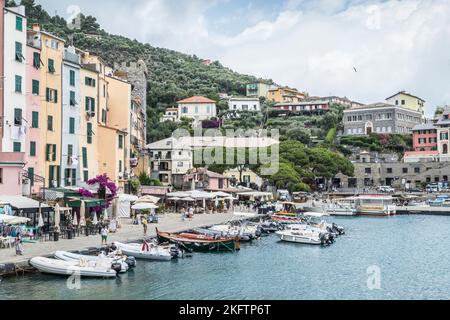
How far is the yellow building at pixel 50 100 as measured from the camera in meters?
49.1

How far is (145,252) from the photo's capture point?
122 ft

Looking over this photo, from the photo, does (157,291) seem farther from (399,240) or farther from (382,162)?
(382,162)

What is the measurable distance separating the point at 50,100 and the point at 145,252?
2059cm

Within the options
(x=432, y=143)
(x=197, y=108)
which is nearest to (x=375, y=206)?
(x=432, y=143)

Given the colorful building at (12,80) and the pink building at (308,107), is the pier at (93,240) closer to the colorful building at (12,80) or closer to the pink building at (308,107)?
the colorful building at (12,80)

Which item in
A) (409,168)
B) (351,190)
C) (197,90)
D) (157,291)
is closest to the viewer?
(157,291)

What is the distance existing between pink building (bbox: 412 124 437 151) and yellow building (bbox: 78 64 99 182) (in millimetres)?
93528

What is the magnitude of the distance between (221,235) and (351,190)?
7081 centimetres

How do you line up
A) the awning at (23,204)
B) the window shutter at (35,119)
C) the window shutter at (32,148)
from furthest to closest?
the window shutter at (35,119), the window shutter at (32,148), the awning at (23,204)

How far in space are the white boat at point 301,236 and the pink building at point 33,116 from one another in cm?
2247

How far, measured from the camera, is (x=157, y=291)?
28.4 metres

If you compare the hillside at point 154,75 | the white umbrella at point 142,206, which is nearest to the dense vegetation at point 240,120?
the hillside at point 154,75
